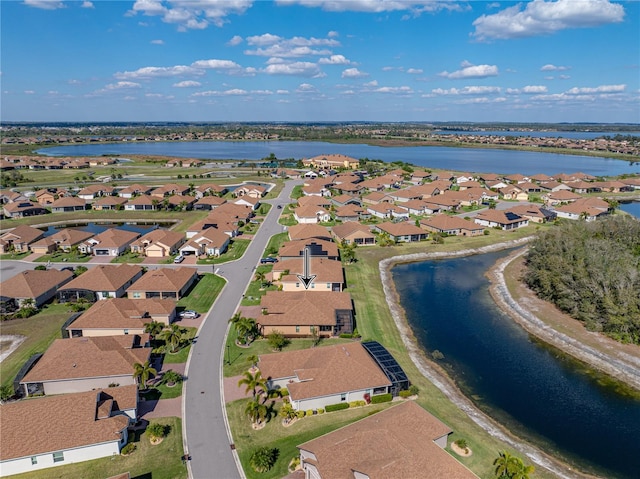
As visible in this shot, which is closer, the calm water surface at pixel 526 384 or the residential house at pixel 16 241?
the calm water surface at pixel 526 384

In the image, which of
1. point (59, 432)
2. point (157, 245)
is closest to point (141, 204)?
point (157, 245)

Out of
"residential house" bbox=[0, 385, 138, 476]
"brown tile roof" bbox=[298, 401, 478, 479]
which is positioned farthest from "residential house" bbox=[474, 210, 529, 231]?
"residential house" bbox=[0, 385, 138, 476]

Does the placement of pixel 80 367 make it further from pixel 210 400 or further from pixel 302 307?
pixel 302 307

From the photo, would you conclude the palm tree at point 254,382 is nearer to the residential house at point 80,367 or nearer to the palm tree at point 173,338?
the palm tree at point 173,338

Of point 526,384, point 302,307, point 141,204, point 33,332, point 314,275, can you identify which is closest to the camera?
point 526,384

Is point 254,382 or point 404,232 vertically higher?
point 404,232

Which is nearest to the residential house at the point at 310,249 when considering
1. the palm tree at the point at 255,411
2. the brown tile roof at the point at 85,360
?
the brown tile roof at the point at 85,360
